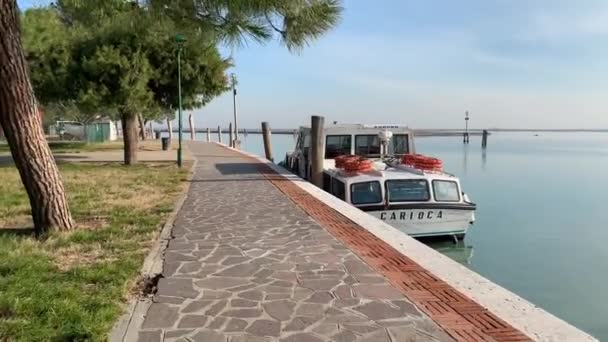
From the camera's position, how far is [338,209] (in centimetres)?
991

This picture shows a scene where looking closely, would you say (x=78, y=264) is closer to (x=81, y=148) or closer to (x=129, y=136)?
(x=129, y=136)

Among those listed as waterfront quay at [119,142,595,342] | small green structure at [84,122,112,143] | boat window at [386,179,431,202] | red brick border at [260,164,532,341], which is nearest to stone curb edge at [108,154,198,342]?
waterfront quay at [119,142,595,342]

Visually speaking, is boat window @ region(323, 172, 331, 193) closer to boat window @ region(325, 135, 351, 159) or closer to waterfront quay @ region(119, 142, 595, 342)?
boat window @ region(325, 135, 351, 159)

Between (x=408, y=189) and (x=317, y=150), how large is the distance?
3853 millimetres

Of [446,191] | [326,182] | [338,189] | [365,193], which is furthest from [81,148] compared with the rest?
[446,191]

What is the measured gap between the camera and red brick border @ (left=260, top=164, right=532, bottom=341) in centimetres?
405

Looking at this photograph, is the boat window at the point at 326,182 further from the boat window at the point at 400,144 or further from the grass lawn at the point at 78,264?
the grass lawn at the point at 78,264

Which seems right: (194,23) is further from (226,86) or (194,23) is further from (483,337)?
(226,86)

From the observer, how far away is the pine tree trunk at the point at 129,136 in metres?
20.1

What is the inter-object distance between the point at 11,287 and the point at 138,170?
1387cm

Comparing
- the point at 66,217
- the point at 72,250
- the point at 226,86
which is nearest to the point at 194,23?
the point at 66,217

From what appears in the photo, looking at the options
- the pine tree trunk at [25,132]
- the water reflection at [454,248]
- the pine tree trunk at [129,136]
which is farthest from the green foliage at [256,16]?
the pine tree trunk at [129,136]

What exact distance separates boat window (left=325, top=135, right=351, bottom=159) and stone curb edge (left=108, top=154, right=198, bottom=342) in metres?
9.41

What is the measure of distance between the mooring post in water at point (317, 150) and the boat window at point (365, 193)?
2889 millimetres
